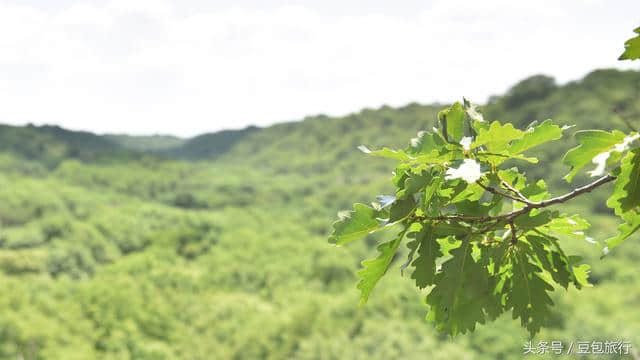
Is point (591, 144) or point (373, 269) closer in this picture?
point (591, 144)

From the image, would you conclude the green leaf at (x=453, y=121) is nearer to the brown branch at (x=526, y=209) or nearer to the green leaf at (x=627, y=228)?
the brown branch at (x=526, y=209)

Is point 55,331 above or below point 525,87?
below

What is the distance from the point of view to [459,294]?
67.9 inches

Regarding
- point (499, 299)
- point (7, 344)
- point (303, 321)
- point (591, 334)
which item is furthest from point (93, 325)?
point (499, 299)

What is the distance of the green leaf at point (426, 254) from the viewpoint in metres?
1.66

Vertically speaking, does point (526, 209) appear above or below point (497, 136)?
below

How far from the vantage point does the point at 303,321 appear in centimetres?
9425

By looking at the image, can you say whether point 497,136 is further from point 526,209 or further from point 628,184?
point 628,184

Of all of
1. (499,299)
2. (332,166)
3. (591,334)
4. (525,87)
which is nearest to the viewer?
(499,299)

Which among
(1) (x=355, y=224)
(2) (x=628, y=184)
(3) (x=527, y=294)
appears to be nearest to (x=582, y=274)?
(3) (x=527, y=294)

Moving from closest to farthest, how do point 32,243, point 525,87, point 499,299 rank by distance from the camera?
point 499,299 < point 32,243 < point 525,87

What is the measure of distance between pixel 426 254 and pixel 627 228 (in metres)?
0.50

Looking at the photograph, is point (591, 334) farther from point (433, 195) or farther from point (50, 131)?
point (50, 131)

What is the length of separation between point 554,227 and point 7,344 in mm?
94891
